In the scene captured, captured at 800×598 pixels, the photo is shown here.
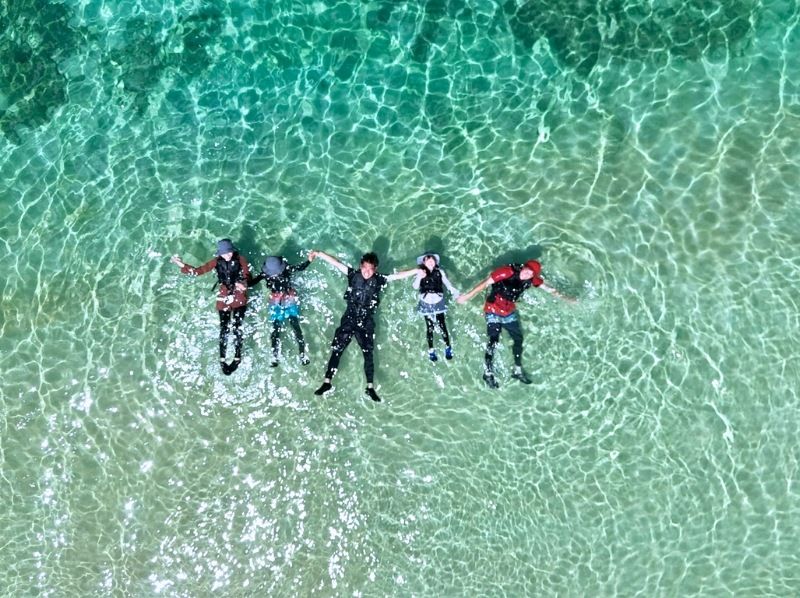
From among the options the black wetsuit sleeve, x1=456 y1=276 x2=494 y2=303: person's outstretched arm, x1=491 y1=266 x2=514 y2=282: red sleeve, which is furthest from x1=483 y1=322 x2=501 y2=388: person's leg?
the black wetsuit sleeve

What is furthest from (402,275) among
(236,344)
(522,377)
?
(236,344)

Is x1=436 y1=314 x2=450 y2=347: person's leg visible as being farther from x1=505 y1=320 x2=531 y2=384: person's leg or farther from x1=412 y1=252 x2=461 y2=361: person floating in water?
x1=505 y1=320 x2=531 y2=384: person's leg

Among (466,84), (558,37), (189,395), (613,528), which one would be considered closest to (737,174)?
(558,37)

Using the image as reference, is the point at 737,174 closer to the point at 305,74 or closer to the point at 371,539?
the point at 305,74

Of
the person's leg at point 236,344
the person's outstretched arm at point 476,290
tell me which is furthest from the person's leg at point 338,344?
the person's outstretched arm at point 476,290

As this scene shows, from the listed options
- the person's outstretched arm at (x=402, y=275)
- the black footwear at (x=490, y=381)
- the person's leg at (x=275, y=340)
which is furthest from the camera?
the person's leg at (x=275, y=340)

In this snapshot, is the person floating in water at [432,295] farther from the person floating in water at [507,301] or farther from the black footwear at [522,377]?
the black footwear at [522,377]

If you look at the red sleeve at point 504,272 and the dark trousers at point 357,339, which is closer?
the red sleeve at point 504,272
